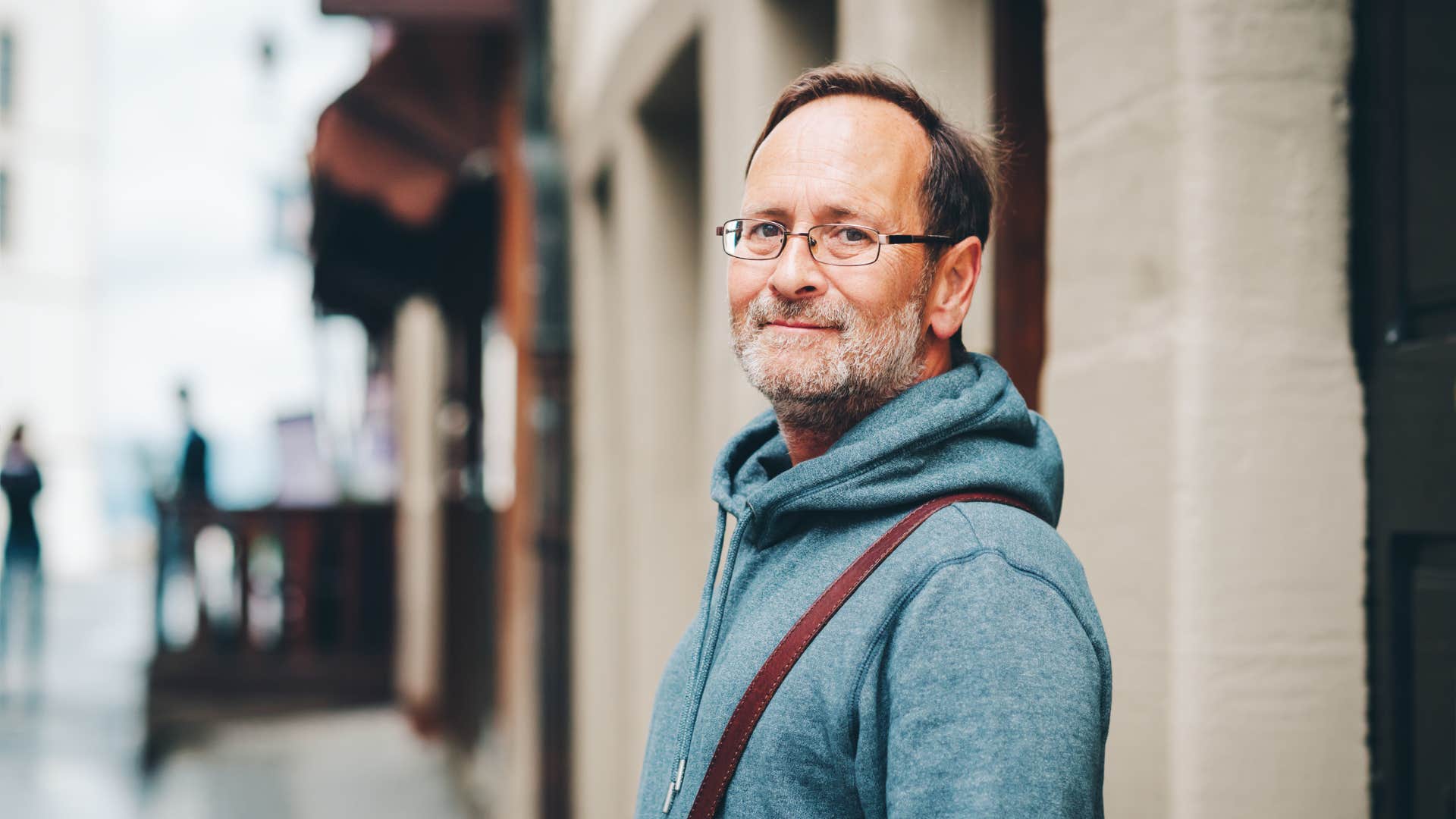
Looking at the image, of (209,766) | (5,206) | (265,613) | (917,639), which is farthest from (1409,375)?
(5,206)

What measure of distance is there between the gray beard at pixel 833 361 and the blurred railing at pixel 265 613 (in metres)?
8.27

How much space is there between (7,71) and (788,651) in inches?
1294

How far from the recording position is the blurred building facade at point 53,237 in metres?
27.7

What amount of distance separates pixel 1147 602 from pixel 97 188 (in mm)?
32534

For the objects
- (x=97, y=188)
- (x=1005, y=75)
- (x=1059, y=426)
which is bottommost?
(x=1059, y=426)

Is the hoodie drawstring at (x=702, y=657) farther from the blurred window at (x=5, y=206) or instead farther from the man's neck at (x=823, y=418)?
the blurred window at (x=5, y=206)

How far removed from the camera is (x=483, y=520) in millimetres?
8305

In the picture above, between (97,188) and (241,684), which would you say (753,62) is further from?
(97,188)

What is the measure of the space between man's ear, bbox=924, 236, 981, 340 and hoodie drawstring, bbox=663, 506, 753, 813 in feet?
1.01

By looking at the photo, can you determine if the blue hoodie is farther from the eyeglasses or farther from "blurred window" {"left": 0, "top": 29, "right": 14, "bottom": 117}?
"blurred window" {"left": 0, "top": 29, "right": 14, "bottom": 117}

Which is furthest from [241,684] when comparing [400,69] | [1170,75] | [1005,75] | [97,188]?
[97,188]

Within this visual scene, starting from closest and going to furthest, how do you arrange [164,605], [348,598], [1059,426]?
[1059,426] < [164,605] < [348,598]

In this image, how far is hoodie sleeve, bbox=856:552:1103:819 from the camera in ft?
3.77

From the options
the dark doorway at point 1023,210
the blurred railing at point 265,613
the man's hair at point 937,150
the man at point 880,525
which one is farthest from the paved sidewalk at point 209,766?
the man's hair at point 937,150
